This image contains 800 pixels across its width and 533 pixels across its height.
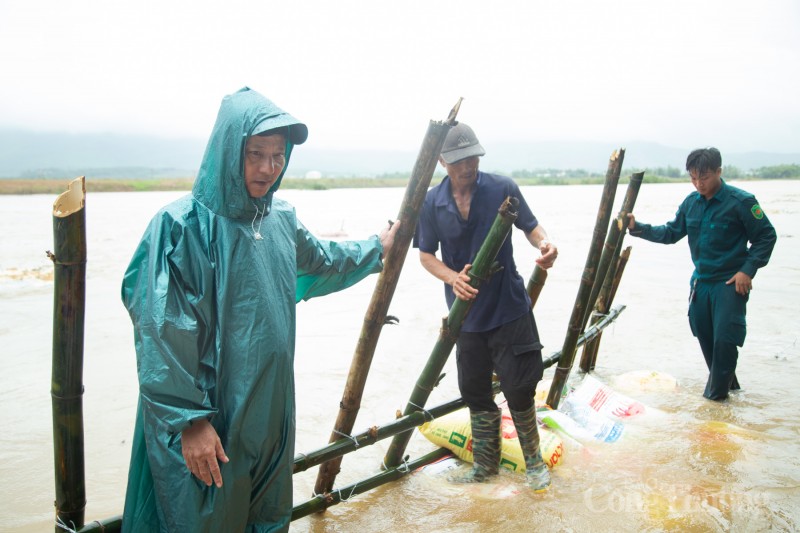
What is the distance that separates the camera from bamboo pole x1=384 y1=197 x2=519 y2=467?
2.92 m

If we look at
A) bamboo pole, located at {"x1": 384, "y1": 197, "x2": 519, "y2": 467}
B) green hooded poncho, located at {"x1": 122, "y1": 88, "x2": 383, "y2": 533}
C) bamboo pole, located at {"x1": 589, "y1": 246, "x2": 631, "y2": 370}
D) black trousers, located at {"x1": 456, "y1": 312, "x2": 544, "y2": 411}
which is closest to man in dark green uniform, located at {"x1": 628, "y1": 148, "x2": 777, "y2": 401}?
bamboo pole, located at {"x1": 589, "y1": 246, "x2": 631, "y2": 370}

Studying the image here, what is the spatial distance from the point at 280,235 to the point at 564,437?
277 centimetres

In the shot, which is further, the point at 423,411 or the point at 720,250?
the point at 720,250

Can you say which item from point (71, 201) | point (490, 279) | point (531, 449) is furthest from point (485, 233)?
point (71, 201)

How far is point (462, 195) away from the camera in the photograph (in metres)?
3.33

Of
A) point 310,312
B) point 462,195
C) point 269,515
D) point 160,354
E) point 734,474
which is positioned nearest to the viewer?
point 160,354

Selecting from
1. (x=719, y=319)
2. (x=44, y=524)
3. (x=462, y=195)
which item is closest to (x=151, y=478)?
(x=462, y=195)

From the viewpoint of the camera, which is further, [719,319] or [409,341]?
[409,341]

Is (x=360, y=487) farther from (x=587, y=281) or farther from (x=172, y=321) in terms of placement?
(x=587, y=281)

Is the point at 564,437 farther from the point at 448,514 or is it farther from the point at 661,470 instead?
→ the point at 448,514

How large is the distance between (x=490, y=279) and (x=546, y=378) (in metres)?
3.04

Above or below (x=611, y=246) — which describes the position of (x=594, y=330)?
below

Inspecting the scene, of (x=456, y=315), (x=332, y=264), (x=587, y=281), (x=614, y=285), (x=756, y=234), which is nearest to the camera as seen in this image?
(x=332, y=264)

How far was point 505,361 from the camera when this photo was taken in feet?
10.8
